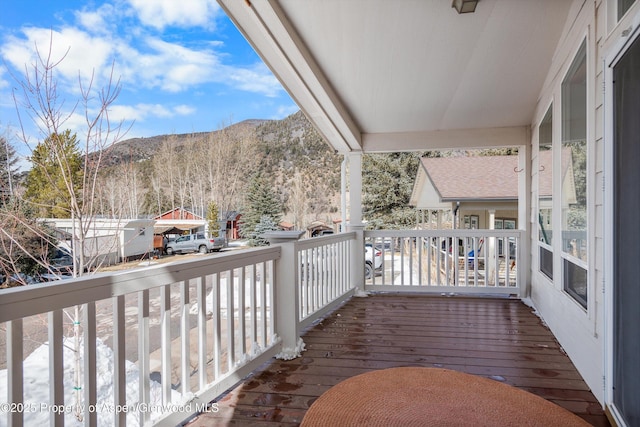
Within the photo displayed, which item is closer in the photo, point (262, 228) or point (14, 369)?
point (14, 369)

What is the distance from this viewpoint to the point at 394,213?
19188 mm

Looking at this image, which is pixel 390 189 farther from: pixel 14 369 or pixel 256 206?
pixel 14 369

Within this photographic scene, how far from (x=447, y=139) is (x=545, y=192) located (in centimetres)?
153

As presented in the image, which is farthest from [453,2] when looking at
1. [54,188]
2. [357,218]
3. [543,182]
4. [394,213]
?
[394,213]

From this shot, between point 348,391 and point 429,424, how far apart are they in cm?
52

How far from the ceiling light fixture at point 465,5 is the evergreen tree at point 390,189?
16688 mm

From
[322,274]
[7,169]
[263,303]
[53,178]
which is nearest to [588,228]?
[263,303]

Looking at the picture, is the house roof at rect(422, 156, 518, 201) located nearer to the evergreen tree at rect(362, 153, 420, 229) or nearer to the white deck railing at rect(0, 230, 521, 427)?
the evergreen tree at rect(362, 153, 420, 229)

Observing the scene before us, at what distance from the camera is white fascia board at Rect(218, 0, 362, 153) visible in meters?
2.22

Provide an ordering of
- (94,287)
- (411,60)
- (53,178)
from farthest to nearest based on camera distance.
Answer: (53,178), (411,60), (94,287)

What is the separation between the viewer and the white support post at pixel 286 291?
2.80 m

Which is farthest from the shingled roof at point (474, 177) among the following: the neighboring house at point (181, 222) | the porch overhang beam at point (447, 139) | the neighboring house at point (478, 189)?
the neighboring house at point (181, 222)

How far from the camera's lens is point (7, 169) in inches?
187

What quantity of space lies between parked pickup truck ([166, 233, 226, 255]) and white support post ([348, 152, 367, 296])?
6.40m
